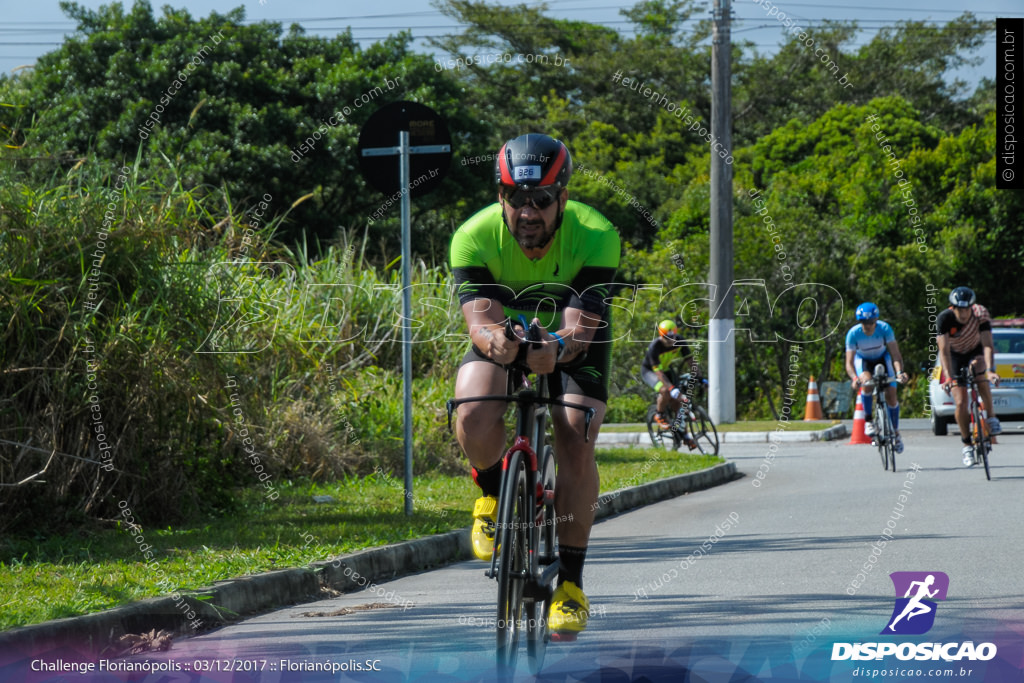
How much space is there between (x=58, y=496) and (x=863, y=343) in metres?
9.81

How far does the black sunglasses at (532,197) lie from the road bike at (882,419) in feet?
33.6

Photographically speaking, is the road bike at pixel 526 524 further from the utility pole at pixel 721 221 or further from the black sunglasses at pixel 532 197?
the utility pole at pixel 721 221

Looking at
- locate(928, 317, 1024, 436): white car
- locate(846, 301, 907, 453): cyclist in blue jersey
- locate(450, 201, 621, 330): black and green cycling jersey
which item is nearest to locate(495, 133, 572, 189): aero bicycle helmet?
locate(450, 201, 621, 330): black and green cycling jersey

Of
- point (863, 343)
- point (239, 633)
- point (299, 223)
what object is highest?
point (299, 223)

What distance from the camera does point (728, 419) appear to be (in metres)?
22.3

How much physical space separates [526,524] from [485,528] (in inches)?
15.1

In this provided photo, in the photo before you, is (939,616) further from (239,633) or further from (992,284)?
(992,284)

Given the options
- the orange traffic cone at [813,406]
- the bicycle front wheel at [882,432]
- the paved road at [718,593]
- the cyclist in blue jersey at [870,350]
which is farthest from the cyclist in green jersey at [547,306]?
the orange traffic cone at [813,406]

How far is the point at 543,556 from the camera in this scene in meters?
5.23

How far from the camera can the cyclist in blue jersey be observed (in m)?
14.8

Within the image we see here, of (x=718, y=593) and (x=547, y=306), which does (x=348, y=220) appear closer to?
(x=718, y=593)

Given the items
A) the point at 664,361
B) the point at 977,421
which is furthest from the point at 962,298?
the point at 664,361

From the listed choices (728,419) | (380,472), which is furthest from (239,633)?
(728,419)

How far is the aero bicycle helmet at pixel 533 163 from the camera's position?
5.00 meters
